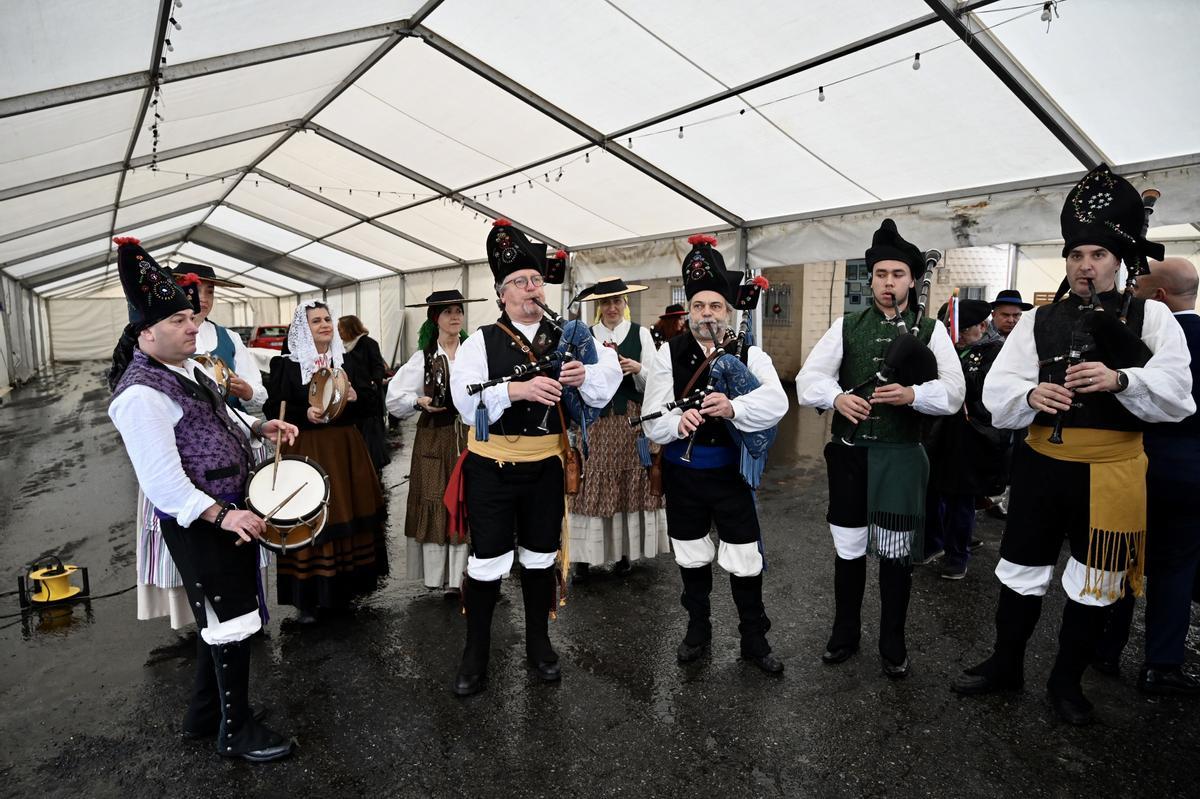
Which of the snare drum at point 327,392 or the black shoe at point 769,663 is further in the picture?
the snare drum at point 327,392

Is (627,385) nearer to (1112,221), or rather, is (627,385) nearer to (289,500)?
(289,500)

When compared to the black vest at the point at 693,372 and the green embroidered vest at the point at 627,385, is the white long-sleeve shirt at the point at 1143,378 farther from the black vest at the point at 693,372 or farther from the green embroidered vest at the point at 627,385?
the green embroidered vest at the point at 627,385

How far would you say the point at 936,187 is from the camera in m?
6.14

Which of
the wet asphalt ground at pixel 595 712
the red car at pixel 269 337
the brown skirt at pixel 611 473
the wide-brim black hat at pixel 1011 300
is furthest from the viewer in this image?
the red car at pixel 269 337

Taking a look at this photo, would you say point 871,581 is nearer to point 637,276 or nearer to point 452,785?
point 452,785

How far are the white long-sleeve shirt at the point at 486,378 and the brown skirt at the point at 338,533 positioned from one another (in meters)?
1.16

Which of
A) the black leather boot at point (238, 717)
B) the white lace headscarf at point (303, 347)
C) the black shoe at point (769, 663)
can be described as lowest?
the black shoe at point (769, 663)

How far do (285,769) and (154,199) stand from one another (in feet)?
36.7

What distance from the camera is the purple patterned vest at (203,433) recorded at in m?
2.32

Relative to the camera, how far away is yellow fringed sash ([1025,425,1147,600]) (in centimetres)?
255

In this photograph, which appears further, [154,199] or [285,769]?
[154,199]

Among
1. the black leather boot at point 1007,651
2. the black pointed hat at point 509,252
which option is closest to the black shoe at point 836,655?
the black leather boot at point 1007,651

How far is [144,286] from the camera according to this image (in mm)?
2285

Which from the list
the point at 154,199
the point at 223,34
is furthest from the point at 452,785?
the point at 154,199
